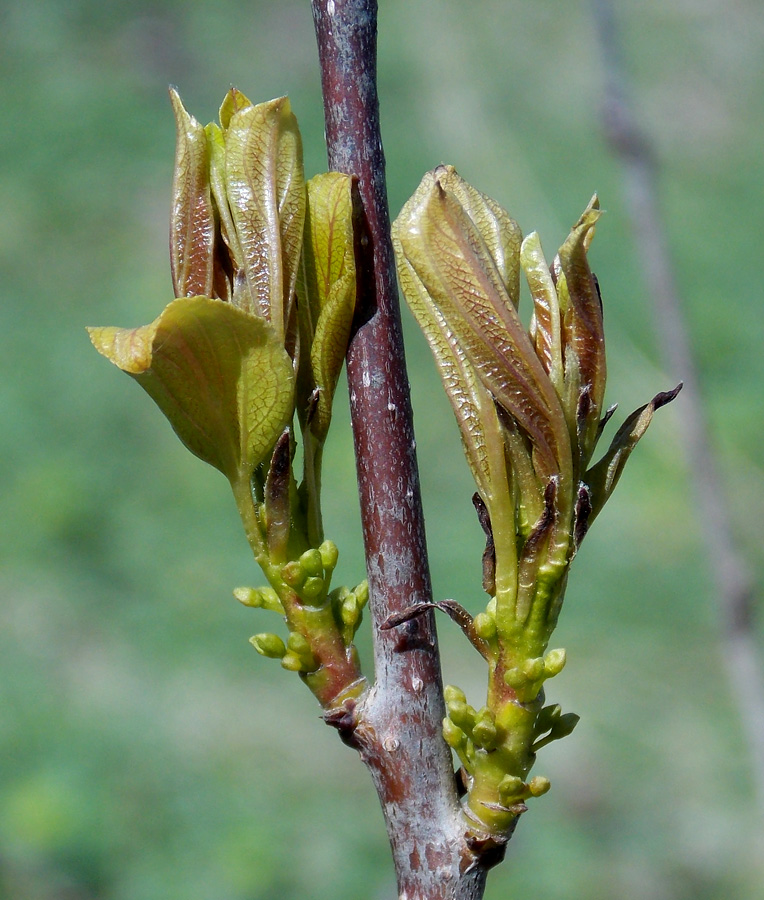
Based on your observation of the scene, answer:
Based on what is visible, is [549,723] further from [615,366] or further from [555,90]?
[555,90]

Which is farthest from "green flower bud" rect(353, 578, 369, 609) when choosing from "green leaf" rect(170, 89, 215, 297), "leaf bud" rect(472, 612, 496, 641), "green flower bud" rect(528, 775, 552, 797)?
"green leaf" rect(170, 89, 215, 297)

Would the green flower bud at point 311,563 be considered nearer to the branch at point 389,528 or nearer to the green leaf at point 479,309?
the branch at point 389,528

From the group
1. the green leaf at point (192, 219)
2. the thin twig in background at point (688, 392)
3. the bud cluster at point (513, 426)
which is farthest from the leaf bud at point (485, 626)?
the thin twig in background at point (688, 392)

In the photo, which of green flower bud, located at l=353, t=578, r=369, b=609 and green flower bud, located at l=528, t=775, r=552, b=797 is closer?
green flower bud, located at l=528, t=775, r=552, b=797

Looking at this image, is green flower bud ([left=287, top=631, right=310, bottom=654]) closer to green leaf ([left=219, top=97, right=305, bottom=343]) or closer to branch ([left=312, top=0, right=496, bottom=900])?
branch ([left=312, top=0, right=496, bottom=900])

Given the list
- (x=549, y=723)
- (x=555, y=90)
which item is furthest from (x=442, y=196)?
(x=555, y=90)

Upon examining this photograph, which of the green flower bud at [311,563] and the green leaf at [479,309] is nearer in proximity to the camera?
the green leaf at [479,309]

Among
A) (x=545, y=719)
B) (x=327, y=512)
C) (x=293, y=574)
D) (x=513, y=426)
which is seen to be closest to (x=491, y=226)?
(x=513, y=426)
